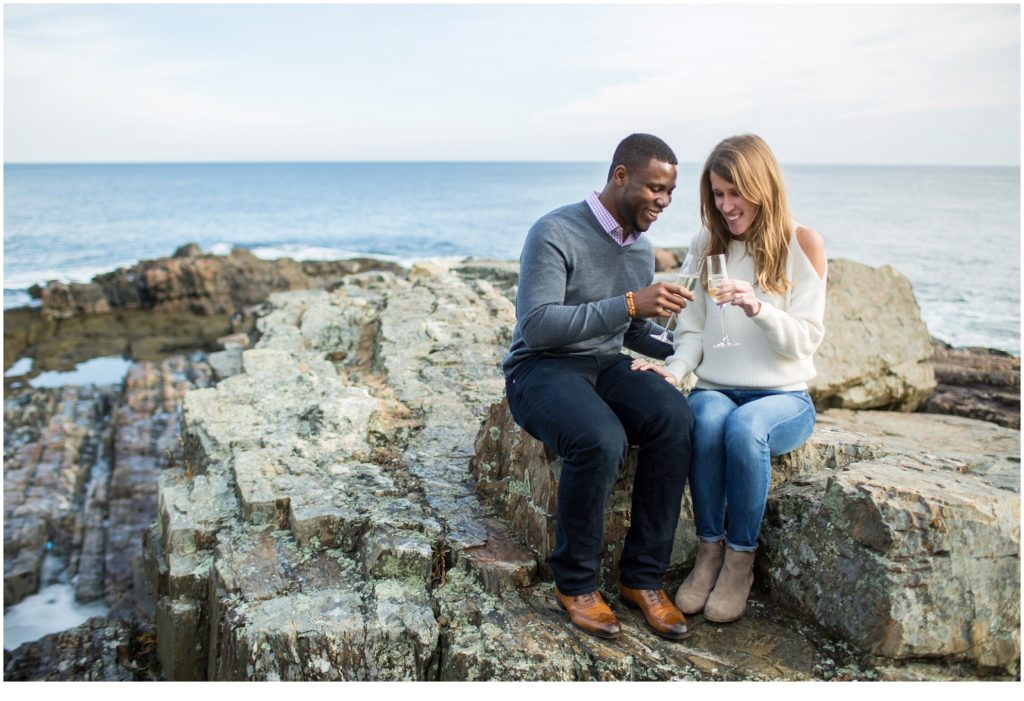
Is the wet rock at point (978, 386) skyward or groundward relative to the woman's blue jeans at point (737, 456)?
groundward

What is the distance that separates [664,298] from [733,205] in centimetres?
82

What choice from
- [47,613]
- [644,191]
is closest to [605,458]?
[644,191]

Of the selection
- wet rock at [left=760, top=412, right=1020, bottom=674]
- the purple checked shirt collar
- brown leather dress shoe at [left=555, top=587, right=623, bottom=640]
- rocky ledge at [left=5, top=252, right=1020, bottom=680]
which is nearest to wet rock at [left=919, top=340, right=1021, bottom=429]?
rocky ledge at [left=5, top=252, right=1020, bottom=680]

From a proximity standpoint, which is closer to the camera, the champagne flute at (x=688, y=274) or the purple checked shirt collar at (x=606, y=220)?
the champagne flute at (x=688, y=274)

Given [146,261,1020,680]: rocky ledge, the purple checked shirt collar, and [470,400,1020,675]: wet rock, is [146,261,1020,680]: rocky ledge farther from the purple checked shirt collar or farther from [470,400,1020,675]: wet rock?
the purple checked shirt collar

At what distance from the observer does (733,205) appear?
4.25 meters

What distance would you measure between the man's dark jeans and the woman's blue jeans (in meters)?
0.14

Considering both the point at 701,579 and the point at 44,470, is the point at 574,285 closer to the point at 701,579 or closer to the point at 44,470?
the point at 701,579

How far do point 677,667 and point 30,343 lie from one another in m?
21.4

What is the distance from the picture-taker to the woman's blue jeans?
3.96 metres

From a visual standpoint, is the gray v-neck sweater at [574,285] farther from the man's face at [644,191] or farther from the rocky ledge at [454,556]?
the rocky ledge at [454,556]

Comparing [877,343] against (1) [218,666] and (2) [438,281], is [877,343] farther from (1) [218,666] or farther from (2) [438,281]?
(1) [218,666]

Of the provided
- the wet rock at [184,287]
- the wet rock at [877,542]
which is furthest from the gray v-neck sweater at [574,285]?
the wet rock at [184,287]

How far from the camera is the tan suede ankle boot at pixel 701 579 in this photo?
405cm
